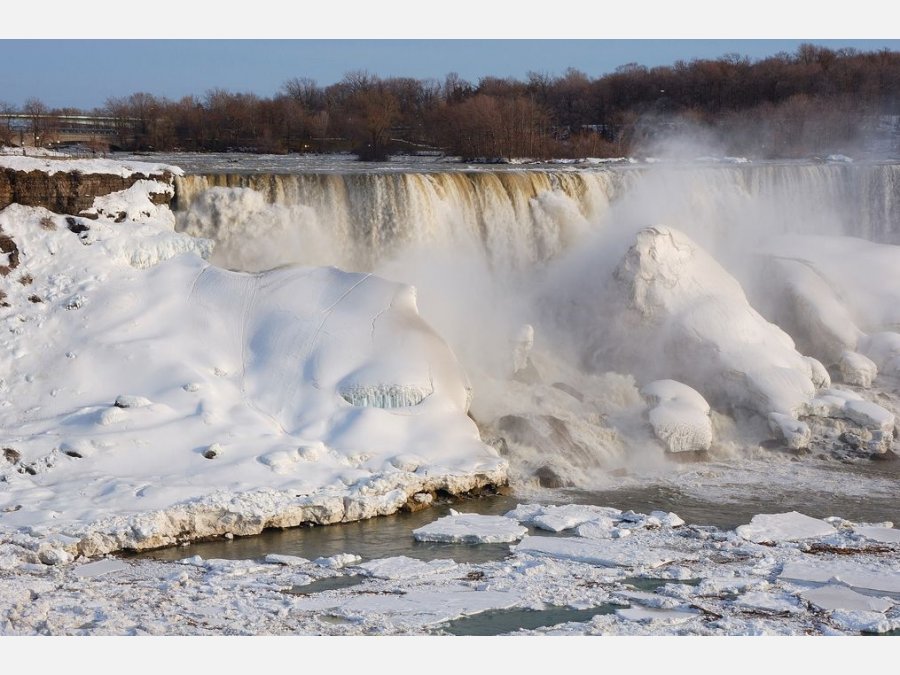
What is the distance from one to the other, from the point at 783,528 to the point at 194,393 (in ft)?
22.6

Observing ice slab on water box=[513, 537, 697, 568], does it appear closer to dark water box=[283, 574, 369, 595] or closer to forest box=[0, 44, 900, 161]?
dark water box=[283, 574, 369, 595]

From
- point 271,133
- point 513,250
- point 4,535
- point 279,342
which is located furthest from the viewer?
point 271,133

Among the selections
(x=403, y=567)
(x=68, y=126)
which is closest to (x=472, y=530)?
(x=403, y=567)

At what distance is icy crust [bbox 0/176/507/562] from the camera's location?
1360cm

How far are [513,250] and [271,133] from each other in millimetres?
19233

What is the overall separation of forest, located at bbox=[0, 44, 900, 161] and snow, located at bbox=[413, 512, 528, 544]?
17.6 meters

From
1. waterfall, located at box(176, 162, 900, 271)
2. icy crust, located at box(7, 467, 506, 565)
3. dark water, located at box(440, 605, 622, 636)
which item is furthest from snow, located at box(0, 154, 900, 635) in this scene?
waterfall, located at box(176, 162, 900, 271)

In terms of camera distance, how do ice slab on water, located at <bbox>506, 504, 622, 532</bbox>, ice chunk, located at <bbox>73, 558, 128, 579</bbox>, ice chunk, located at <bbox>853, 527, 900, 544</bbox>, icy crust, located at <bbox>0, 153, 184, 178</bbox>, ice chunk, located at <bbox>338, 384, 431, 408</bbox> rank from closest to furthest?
ice chunk, located at <bbox>73, 558, 128, 579</bbox>
ice chunk, located at <bbox>853, 527, 900, 544</bbox>
ice slab on water, located at <bbox>506, 504, 622, 532</bbox>
ice chunk, located at <bbox>338, 384, 431, 408</bbox>
icy crust, located at <bbox>0, 153, 184, 178</bbox>

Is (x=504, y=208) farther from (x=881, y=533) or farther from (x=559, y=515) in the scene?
(x=881, y=533)

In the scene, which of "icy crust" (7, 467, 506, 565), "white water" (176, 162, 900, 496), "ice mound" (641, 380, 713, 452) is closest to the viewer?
"icy crust" (7, 467, 506, 565)

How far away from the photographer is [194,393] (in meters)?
15.6

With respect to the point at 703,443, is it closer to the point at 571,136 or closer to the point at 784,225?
the point at 784,225

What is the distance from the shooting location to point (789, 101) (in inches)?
1842

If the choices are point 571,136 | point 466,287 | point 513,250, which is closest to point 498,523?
point 466,287
